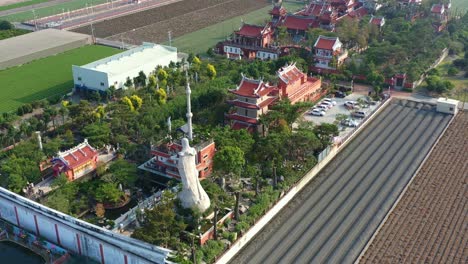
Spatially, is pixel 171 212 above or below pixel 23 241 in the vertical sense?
above

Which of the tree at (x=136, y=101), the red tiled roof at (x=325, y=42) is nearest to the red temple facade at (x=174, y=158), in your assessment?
the tree at (x=136, y=101)

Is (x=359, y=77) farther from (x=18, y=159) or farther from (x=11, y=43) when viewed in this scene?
(x=11, y=43)

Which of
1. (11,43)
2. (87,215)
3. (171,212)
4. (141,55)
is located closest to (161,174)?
(87,215)

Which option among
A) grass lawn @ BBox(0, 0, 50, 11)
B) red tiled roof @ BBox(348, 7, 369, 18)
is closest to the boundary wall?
red tiled roof @ BBox(348, 7, 369, 18)

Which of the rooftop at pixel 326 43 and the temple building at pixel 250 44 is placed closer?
the rooftop at pixel 326 43

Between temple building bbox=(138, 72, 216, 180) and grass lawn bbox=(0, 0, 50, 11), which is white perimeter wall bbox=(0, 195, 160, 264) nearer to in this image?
temple building bbox=(138, 72, 216, 180)

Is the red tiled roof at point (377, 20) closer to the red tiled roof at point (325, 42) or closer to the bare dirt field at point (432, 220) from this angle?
the red tiled roof at point (325, 42)

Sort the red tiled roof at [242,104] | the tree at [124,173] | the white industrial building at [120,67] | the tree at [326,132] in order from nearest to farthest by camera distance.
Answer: the tree at [124,173]
the tree at [326,132]
the red tiled roof at [242,104]
the white industrial building at [120,67]
